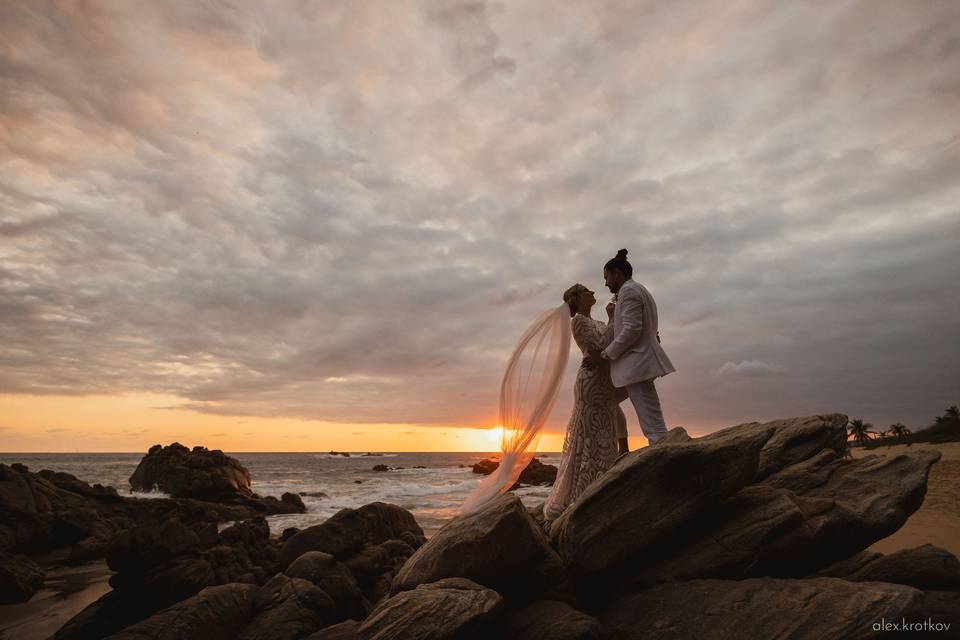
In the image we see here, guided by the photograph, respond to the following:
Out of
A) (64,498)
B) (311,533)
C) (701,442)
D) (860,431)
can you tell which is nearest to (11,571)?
→ (311,533)

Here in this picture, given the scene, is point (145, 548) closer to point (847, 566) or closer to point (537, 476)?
point (847, 566)

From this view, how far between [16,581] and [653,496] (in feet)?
46.8

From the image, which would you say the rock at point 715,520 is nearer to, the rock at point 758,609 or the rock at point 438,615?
the rock at point 758,609

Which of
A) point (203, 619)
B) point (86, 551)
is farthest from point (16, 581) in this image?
point (203, 619)

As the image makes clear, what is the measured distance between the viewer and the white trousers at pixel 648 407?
26.0 ft

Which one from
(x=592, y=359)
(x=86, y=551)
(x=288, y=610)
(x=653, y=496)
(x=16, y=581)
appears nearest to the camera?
(x=653, y=496)

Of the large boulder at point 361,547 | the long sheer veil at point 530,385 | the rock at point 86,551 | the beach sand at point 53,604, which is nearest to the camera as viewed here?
the long sheer veil at point 530,385

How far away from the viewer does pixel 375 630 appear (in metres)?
5.51

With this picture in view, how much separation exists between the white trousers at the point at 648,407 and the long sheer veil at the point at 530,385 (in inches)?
57.6

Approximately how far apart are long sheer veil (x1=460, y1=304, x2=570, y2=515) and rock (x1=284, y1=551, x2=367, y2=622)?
2733 mm

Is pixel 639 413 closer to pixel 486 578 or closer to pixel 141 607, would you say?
pixel 486 578

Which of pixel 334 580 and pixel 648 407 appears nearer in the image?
pixel 648 407

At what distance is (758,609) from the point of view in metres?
5.57

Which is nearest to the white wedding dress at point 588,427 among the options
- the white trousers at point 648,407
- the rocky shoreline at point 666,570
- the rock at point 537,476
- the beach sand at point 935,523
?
the white trousers at point 648,407
